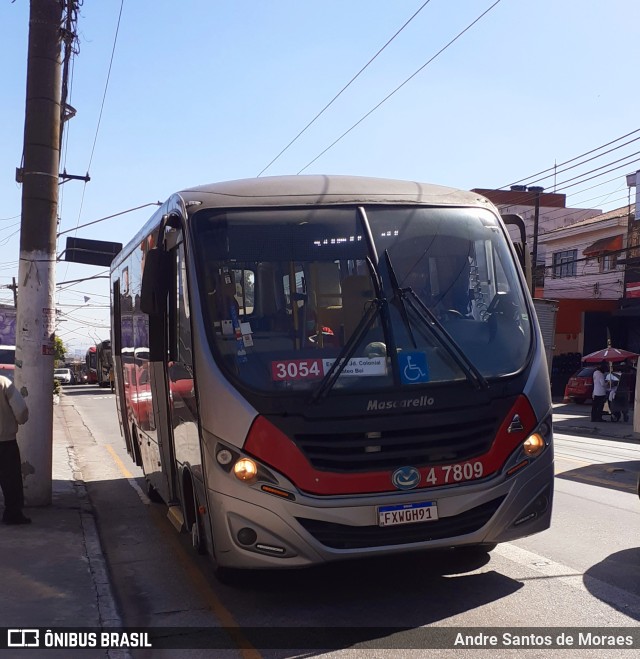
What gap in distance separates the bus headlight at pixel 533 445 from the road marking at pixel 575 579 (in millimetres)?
1030

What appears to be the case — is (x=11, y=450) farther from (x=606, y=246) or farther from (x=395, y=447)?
(x=606, y=246)

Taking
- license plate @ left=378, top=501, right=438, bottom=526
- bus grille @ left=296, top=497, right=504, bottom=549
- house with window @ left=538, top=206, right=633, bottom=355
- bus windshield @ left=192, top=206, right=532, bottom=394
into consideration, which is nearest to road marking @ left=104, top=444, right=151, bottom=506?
bus windshield @ left=192, top=206, right=532, bottom=394

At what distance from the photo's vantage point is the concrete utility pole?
30.6 feet

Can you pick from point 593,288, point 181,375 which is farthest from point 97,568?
point 593,288

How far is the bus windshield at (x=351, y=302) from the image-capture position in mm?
5594

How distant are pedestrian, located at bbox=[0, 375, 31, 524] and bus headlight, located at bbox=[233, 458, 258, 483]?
3702 millimetres

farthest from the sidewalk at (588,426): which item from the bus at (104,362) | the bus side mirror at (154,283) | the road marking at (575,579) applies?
the bus at (104,362)

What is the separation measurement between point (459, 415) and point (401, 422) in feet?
1.32

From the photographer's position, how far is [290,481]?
5.27 meters

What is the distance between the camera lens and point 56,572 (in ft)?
22.1

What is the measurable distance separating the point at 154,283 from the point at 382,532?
2485 millimetres

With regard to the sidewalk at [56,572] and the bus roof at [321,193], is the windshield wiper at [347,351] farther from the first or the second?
the sidewalk at [56,572]

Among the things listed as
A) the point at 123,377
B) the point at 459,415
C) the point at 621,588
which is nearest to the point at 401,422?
the point at 459,415

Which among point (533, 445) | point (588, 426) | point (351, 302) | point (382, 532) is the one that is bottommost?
point (588, 426)
